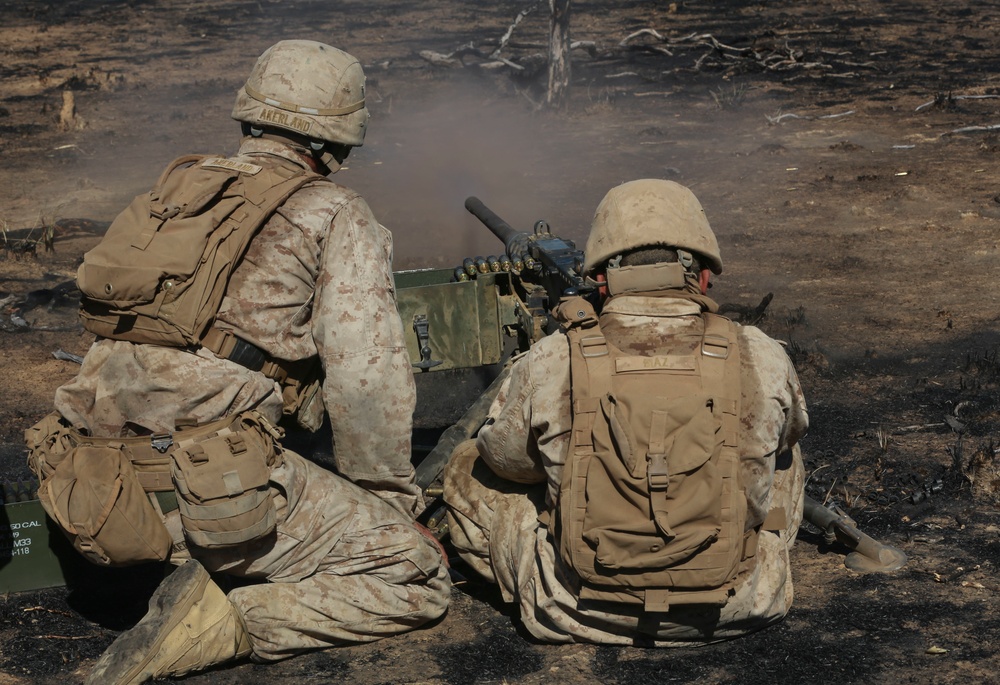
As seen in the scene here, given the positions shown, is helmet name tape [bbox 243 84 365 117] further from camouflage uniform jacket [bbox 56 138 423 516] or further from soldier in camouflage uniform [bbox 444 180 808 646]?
soldier in camouflage uniform [bbox 444 180 808 646]

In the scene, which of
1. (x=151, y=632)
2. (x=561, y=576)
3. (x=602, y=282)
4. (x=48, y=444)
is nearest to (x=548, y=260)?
(x=602, y=282)

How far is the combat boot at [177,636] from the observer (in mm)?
3811

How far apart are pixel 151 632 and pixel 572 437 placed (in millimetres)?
1429

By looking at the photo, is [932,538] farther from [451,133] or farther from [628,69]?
[628,69]

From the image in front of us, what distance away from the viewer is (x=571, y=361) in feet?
12.3

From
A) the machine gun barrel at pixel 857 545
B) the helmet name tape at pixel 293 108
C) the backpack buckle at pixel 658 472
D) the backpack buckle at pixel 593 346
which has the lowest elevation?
the machine gun barrel at pixel 857 545

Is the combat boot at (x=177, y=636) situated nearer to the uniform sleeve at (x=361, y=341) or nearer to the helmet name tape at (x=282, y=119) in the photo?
the uniform sleeve at (x=361, y=341)

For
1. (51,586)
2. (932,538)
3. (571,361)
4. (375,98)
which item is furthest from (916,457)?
(375,98)

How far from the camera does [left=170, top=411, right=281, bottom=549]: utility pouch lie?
3840mm

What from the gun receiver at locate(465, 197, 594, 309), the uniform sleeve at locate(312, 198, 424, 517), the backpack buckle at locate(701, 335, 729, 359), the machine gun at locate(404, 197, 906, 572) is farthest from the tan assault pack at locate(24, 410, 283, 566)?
the gun receiver at locate(465, 197, 594, 309)

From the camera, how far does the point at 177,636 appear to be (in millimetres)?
3896

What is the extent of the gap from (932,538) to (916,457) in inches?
32.4

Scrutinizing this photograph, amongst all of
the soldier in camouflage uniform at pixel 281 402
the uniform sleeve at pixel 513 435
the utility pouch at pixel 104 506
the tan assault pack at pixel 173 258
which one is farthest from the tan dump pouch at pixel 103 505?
the uniform sleeve at pixel 513 435

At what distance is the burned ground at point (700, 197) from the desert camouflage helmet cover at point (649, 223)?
4.32 ft
